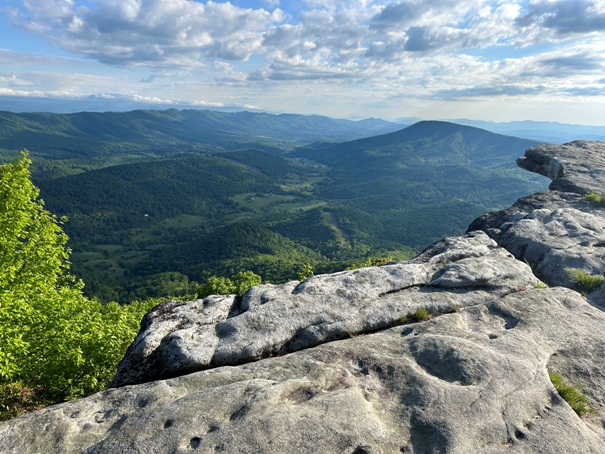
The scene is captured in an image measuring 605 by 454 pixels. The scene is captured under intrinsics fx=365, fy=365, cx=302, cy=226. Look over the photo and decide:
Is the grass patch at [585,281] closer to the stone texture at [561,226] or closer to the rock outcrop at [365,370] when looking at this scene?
the stone texture at [561,226]

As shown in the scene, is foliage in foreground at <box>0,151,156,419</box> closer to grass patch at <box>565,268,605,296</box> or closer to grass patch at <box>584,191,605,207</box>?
grass patch at <box>565,268,605,296</box>

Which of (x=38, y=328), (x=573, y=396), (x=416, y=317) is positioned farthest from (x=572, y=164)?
(x=38, y=328)

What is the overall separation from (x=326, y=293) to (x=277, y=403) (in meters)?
6.94

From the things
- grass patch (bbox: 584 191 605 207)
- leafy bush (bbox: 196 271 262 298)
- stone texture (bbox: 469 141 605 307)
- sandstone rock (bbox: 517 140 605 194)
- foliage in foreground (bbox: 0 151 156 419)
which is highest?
sandstone rock (bbox: 517 140 605 194)

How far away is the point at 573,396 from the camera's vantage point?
39.8 feet

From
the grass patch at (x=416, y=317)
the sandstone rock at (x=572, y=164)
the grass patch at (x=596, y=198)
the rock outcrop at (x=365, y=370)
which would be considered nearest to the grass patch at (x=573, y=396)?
the rock outcrop at (x=365, y=370)

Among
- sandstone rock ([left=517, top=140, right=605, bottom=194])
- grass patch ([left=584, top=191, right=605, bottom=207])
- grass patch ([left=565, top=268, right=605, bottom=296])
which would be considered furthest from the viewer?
sandstone rock ([left=517, top=140, right=605, bottom=194])

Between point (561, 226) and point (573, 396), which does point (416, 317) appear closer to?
point (573, 396)

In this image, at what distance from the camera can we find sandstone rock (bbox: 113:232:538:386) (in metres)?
14.1

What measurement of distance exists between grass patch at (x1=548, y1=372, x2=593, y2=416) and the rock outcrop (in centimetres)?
25

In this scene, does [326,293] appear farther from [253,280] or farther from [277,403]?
[253,280]

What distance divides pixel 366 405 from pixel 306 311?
18.2 feet

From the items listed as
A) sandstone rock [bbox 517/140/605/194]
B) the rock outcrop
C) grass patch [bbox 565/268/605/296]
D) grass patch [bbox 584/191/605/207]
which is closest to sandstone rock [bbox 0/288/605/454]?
the rock outcrop

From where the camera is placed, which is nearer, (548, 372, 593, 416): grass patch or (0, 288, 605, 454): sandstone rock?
(0, 288, 605, 454): sandstone rock
